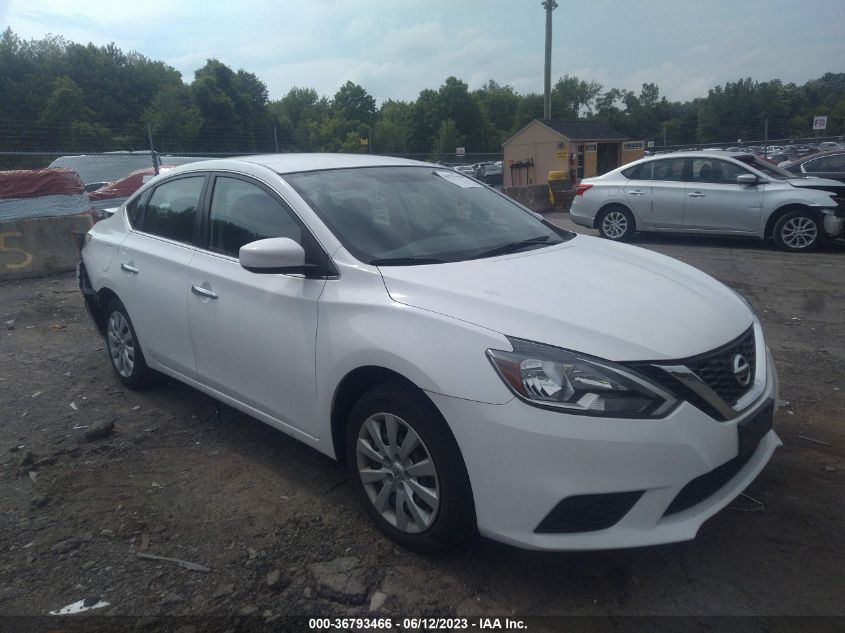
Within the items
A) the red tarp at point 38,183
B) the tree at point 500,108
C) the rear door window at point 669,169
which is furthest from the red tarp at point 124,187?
the tree at point 500,108

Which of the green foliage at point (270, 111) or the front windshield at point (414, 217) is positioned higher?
the green foliage at point (270, 111)

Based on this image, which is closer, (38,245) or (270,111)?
→ (38,245)

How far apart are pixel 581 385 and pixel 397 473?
905 mm

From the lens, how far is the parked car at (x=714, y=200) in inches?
388

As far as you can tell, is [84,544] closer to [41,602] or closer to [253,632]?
[41,602]

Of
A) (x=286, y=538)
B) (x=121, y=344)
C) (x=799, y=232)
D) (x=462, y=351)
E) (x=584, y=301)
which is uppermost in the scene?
(x=584, y=301)

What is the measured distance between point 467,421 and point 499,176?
30258 mm

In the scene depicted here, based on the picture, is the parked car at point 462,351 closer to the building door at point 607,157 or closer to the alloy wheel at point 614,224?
the alloy wheel at point 614,224

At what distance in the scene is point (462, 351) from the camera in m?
2.47

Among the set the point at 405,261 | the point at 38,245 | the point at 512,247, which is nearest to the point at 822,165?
the point at 512,247

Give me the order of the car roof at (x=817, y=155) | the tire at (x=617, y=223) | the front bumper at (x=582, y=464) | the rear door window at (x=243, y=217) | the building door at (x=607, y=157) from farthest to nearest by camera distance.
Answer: the building door at (x=607, y=157), the car roof at (x=817, y=155), the tire at (x=617, y=223), the rear door window at (x=243, y=217), the front bumper at (x=582, y=464)

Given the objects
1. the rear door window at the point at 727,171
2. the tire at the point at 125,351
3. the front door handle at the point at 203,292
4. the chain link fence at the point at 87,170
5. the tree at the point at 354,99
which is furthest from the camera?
the tree at the point at 354,99

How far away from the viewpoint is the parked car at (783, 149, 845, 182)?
1238cm

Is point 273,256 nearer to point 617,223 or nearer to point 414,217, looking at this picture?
point 414,217
